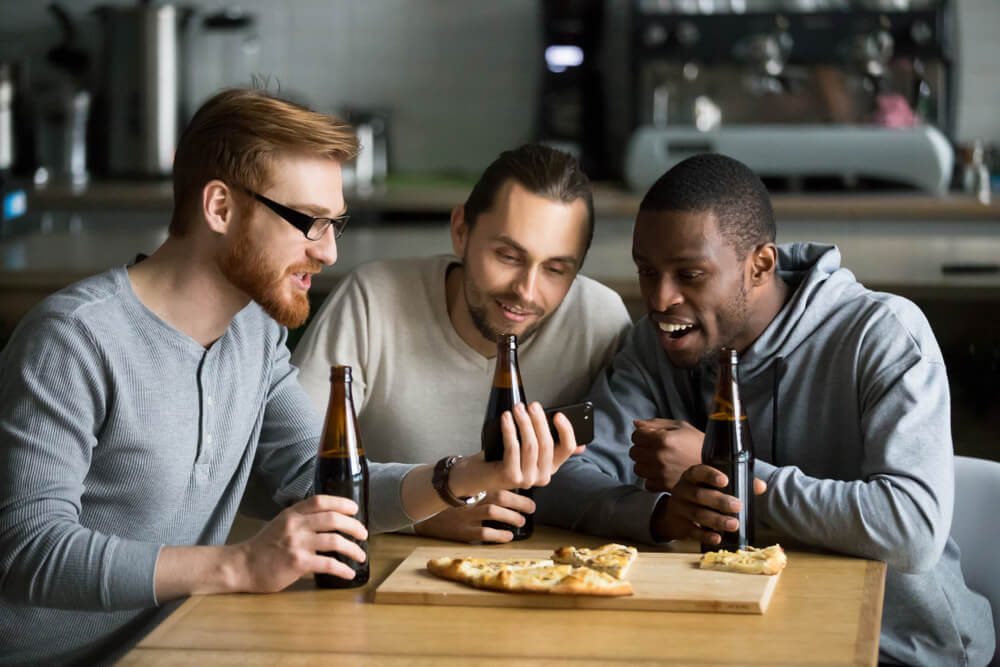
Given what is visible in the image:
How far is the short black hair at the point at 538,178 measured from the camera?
76.5 inches

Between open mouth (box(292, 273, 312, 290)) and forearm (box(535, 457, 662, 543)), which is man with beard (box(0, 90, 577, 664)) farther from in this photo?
forearm (box(535, 457, 662, 543))

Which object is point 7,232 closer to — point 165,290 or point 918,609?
point 165,290

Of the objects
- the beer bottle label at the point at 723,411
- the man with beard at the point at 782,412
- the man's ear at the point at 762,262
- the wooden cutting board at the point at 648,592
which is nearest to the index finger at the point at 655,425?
the man with beard at the point at 782,412

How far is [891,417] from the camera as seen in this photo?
1.64m

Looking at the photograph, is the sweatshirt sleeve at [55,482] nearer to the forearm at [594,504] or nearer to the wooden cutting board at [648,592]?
the wooden cutting board at [648,592]

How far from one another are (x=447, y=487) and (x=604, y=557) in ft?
0.79

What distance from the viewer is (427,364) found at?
2.07 m

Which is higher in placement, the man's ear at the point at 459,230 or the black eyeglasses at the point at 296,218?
the black eyeglasses at the point at 296,218

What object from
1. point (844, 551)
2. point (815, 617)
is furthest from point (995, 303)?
point (815, 617)

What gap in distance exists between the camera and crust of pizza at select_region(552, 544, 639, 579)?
4.60 feet

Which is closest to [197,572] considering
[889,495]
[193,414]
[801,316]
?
[193,414]

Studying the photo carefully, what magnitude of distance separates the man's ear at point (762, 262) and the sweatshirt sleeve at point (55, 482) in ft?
3.11

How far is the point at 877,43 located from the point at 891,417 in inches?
141

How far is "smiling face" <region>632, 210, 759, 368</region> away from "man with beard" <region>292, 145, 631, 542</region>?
0.18 metres
